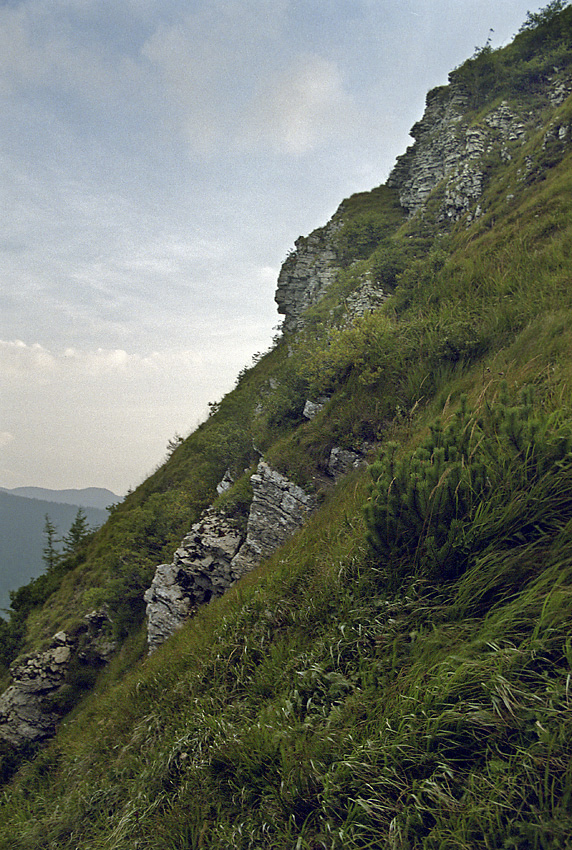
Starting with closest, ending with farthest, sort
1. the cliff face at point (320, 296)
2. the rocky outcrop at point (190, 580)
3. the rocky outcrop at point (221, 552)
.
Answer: the rocky outcrop at point (221, 552) → the cliff face at point (320, 296) → the rocky outcrop at point (190, 580)

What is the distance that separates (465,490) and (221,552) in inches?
335

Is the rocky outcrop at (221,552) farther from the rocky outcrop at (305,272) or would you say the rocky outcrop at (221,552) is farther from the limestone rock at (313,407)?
the rocky outcrop at (305,272)

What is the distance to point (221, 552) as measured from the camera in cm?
1105

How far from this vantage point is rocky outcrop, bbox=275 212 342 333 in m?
32.9

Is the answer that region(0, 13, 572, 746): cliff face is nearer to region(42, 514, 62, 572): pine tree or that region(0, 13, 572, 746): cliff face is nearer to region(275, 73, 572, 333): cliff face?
region(275, 73, 572, 333): cliff face

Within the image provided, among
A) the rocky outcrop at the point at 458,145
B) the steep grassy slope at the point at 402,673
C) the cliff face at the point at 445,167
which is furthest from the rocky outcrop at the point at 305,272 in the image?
the steep grassy slope at the point at 402,673

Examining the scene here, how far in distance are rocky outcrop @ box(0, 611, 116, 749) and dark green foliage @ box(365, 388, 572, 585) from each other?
1546cm

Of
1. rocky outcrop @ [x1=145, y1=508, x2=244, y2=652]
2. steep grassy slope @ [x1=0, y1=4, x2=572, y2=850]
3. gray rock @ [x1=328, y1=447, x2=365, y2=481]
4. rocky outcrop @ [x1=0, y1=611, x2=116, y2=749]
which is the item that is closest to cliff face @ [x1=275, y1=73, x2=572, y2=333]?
gray rock @ [x1=328, y1=447, x2=365, y2=481]

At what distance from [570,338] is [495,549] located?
13.3ft

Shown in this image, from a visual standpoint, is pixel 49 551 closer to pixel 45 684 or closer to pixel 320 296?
pixel 45 684

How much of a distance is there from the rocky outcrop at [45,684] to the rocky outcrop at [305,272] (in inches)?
976

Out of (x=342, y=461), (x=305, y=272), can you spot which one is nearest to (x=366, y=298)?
(x=342, y=461)

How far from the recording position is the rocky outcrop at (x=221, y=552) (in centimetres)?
984

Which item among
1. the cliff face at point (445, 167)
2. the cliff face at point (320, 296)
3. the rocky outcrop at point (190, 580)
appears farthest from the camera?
the cliff face at point (445, 167)
